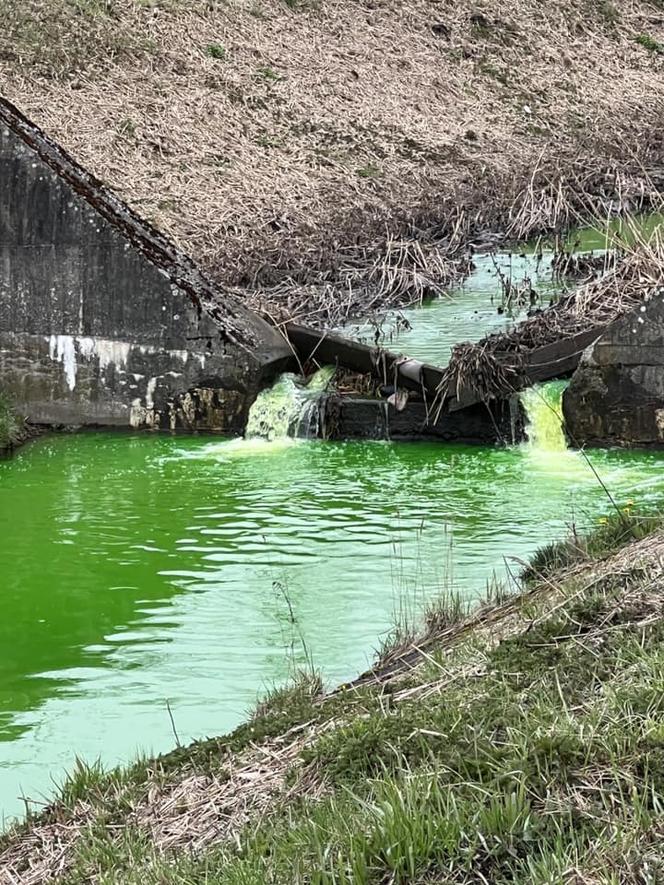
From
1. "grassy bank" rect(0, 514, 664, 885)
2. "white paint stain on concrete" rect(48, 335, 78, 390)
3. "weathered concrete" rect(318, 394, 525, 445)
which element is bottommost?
"grassy bank" rect(0, 514, 664, 885)

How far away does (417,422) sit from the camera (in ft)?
43.8

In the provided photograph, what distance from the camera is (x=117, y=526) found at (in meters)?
10.9

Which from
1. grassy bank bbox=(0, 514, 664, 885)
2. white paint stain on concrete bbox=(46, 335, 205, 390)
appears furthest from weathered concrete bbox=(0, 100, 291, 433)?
grassy bank bbox=(0, 514, 664, 885)

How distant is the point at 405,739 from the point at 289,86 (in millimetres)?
23845

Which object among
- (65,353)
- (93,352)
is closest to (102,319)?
(93,352)

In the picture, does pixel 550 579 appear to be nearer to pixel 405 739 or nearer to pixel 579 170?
pixel 405 739

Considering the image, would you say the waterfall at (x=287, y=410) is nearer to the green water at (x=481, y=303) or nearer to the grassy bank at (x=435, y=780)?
the green water at (x=481, y=303)

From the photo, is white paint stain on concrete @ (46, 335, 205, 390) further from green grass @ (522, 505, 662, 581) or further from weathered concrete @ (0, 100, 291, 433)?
green grass @ (522, 505, 662, 581)

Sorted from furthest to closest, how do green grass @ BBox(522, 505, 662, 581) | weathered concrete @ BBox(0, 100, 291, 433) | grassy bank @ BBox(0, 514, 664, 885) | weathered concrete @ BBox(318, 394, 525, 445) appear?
weathered concrete @ BBox(0, 100, 291, 433)
weathered concrete @ BBox(318, 394, 525, 445)
green grass @ BBox(522, 505, 662, 581)
grassy bank @ BBox(0, 514, 664, 885)

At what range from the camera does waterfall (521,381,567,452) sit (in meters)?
12.8

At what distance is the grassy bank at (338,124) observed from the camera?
19.3 m

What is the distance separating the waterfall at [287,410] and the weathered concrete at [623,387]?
103 inches

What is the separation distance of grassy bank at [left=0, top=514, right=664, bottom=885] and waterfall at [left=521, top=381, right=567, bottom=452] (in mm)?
6524

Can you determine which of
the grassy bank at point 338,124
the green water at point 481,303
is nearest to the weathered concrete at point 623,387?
the green water at point 481,303
